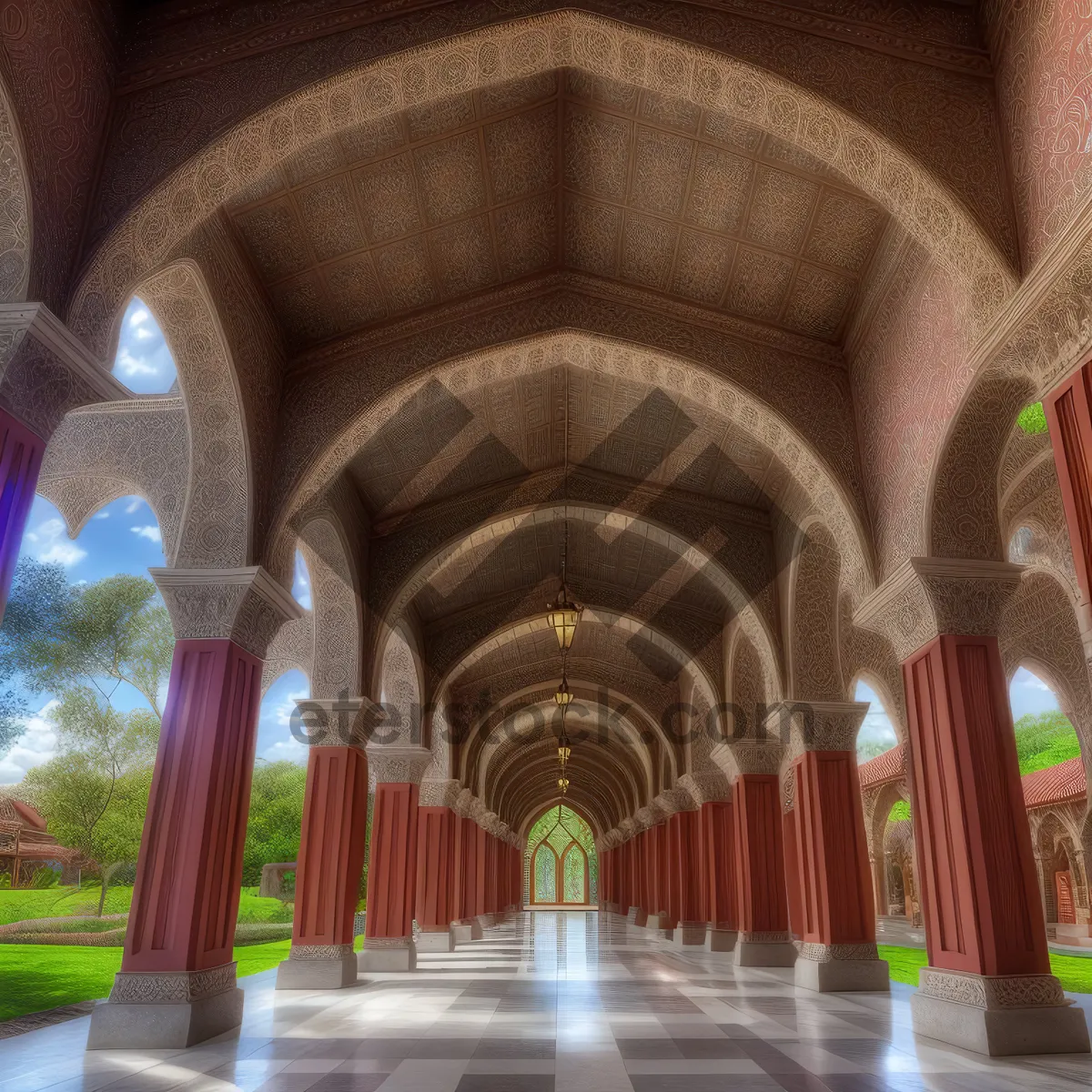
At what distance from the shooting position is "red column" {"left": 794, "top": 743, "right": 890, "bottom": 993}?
8828mm

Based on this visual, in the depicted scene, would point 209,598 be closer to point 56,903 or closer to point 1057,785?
point 56,903

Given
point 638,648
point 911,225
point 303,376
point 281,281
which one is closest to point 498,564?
point 638,648

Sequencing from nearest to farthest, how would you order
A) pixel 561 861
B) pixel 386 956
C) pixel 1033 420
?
1. pixel 1033 420
2. pixel 386 956
3. pixel 561 861

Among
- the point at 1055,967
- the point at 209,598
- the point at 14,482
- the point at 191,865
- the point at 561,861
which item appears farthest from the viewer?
the point at 561,861

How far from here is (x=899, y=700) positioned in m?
15.1

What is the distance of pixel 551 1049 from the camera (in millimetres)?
5668

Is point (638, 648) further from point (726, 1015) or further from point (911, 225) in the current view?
point (911, 225)

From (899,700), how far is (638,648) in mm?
4532

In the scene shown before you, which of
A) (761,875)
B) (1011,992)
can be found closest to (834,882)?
(761,875)

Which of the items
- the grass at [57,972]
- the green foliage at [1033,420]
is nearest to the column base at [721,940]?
the grass at [57,972]

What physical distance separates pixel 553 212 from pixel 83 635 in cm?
1513

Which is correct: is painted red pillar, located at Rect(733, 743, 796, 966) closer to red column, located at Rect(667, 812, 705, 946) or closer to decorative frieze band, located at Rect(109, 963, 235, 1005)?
red column, located at Rect(667, 812, 705, 946)

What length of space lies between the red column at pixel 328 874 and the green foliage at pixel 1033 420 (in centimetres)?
772

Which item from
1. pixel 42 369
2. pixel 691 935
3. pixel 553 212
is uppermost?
pixel 553 212
